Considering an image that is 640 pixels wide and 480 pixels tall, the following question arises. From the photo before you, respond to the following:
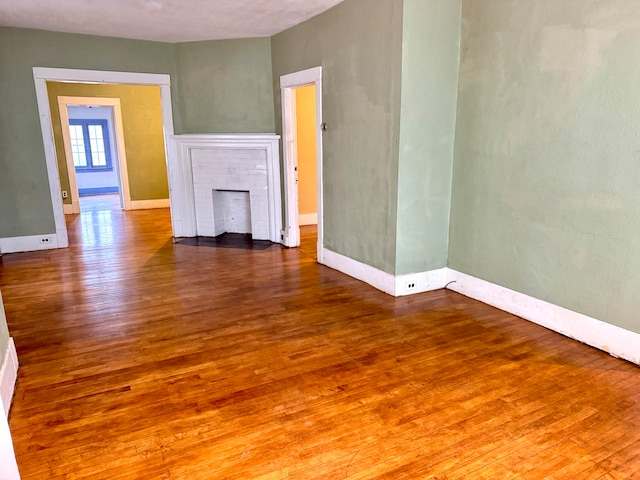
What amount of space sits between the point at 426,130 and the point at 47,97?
15.2 ft

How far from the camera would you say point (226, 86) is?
573cm

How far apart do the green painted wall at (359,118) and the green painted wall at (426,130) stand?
0.08 m

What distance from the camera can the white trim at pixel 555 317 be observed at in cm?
267

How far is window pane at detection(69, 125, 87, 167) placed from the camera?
40.3 ft

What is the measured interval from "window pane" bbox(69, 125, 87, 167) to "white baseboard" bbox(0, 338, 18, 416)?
11457mm

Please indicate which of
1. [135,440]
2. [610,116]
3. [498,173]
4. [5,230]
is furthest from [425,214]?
[5,230]

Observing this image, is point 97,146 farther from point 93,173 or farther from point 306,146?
point 306,146

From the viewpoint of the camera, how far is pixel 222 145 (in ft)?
19.0

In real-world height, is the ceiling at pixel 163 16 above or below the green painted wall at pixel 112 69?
above

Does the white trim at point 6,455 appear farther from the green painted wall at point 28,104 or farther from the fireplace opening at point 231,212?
the fireplace opening at point 231,212

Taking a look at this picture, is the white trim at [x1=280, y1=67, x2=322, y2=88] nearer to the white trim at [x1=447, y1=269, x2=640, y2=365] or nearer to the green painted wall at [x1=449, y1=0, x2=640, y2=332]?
the green painted wall at [x1=449, y1=0, x2=640, y2=332]

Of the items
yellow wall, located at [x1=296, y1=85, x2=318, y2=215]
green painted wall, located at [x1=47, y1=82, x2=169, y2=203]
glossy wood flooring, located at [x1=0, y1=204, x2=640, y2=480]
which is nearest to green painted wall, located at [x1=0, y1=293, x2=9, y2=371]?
glossy wood flooring, located at [x1=0, y1=204, x2=640, y2=480]

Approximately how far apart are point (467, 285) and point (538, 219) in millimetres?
921

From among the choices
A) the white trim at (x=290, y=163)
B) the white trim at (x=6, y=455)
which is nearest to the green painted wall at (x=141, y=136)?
the white trim at (x=290, y=163)
